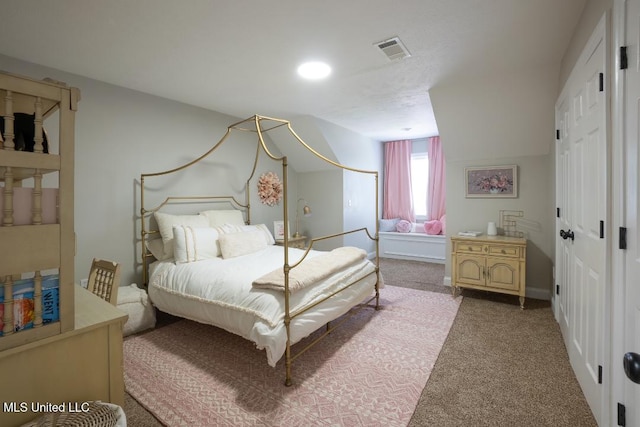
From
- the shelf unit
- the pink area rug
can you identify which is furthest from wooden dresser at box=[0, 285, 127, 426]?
the pink area rug

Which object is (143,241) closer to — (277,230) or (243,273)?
(243,273)

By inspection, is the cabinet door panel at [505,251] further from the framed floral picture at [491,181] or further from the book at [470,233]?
the framed floral picture at [491,181]

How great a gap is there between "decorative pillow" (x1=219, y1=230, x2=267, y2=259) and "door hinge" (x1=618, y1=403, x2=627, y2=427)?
2969 millimetres

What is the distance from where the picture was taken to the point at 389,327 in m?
2.91

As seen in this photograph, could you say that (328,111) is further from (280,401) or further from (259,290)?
(280,401)

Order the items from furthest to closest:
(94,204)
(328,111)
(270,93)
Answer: (328,111) < (270,93) < (94,204)

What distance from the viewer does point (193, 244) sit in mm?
3068

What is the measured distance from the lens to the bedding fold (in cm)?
219

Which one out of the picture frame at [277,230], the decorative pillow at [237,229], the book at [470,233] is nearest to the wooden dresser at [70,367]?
the decorative pillow at [237,229]

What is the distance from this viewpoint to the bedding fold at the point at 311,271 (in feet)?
7.18

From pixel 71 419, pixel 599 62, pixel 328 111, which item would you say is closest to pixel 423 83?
pixel 328 111

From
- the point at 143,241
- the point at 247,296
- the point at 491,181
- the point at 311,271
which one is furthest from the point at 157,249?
the point at 491,181

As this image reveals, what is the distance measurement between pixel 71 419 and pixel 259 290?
1.24 metres

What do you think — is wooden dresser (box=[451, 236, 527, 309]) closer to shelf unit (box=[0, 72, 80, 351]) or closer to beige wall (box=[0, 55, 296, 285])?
beige wall (box=[0, 55, 296, 285])
